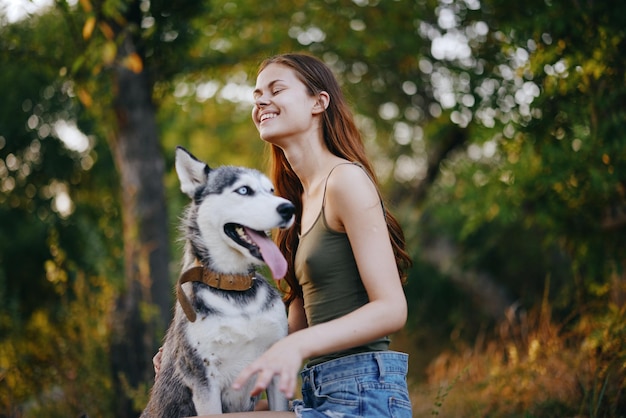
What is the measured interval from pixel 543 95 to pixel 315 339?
4.72 m


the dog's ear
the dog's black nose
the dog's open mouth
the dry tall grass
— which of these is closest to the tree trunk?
the dry tall grass

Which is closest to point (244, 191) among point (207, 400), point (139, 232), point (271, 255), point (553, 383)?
point (271, 255)

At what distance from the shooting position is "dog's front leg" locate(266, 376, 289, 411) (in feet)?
8.98

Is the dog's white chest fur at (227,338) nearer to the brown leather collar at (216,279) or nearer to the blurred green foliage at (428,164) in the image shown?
the brown leather collar at (216,279)

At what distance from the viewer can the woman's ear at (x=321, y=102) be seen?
3.04 metres

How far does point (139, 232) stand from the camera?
7.34m

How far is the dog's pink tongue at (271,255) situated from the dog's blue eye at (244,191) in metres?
0.17

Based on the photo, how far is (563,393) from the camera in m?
5.32

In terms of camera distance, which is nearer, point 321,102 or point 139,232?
point 321,102

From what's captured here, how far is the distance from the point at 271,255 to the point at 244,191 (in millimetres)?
362

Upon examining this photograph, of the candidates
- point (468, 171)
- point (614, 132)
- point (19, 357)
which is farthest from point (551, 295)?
point (19, 357)

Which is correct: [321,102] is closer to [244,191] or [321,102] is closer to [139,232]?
[244,191]

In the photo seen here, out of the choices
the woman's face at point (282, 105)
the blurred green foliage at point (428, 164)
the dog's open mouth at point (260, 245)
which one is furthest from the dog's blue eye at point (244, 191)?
the blurred green foliage at point (428, 164)

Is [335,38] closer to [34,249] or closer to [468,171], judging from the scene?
[468,171]
